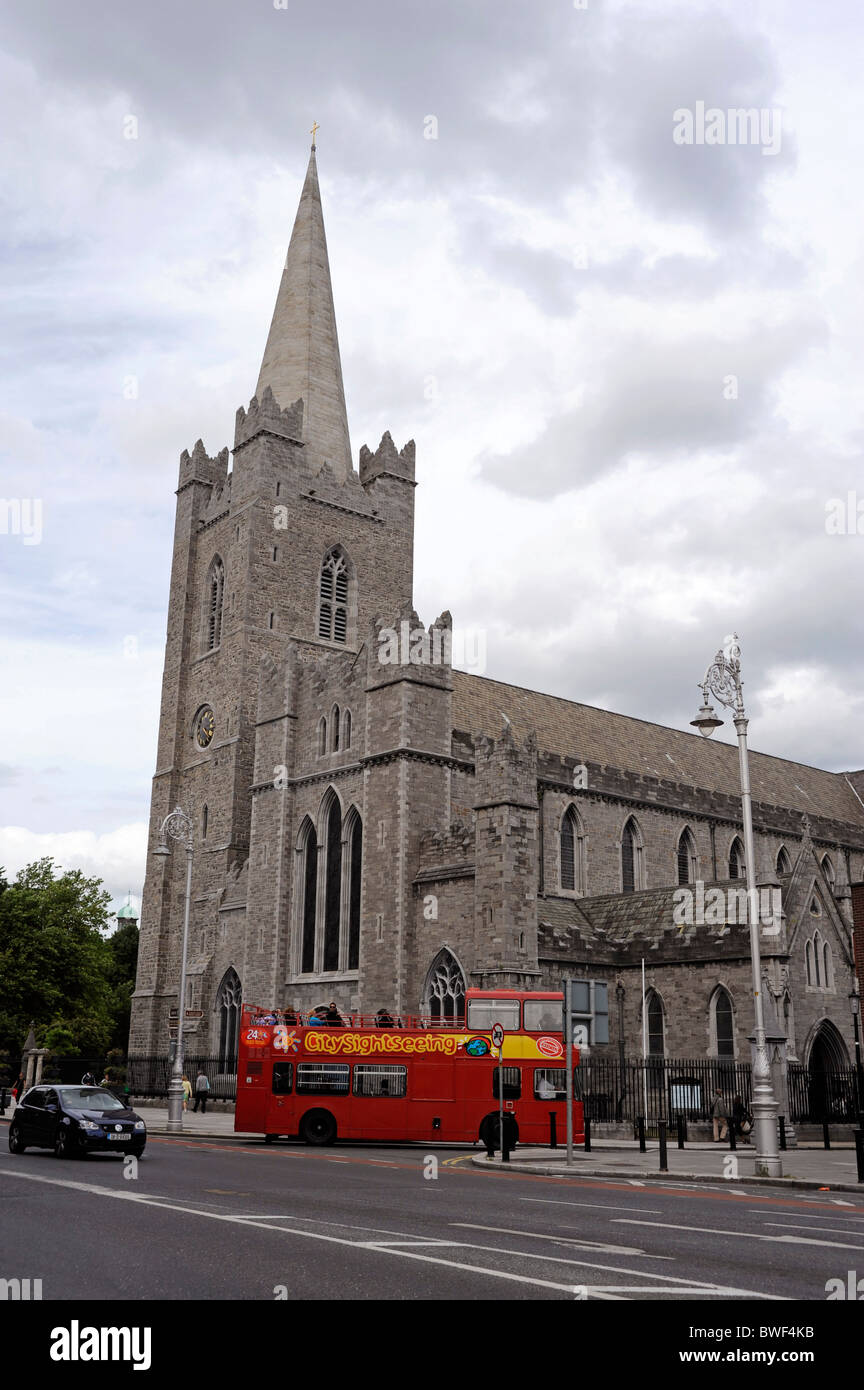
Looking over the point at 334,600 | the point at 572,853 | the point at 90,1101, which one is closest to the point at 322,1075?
the point at 90,1101

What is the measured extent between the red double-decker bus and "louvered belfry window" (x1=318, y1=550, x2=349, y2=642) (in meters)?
28.6

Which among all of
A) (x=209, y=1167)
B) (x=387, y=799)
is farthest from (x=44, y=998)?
(x=209, y=1167)

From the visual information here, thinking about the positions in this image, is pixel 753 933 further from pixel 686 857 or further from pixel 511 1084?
pixel 686 857

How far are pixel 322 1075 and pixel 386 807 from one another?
12.2m

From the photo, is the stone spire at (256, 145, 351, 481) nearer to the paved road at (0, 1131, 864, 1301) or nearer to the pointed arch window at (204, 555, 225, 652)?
the pointed arch window at (204, 555, 225, 652)

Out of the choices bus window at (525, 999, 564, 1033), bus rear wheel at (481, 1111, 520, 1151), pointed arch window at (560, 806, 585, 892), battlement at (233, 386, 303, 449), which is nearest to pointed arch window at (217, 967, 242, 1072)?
pointed arch window at (560, 806, 585, 892)

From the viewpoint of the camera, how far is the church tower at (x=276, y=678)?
4372 cm

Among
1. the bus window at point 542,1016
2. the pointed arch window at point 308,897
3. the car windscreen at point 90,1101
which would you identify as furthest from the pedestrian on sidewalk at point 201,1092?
the car windscreen at point 90,1101

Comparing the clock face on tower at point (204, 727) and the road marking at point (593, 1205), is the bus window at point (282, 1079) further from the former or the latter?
the clock face on tower at point (204, 727)

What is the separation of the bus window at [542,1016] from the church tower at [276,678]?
12606 mm

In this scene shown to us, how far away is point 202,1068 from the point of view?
46781 millimetres

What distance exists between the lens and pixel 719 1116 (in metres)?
31.7
